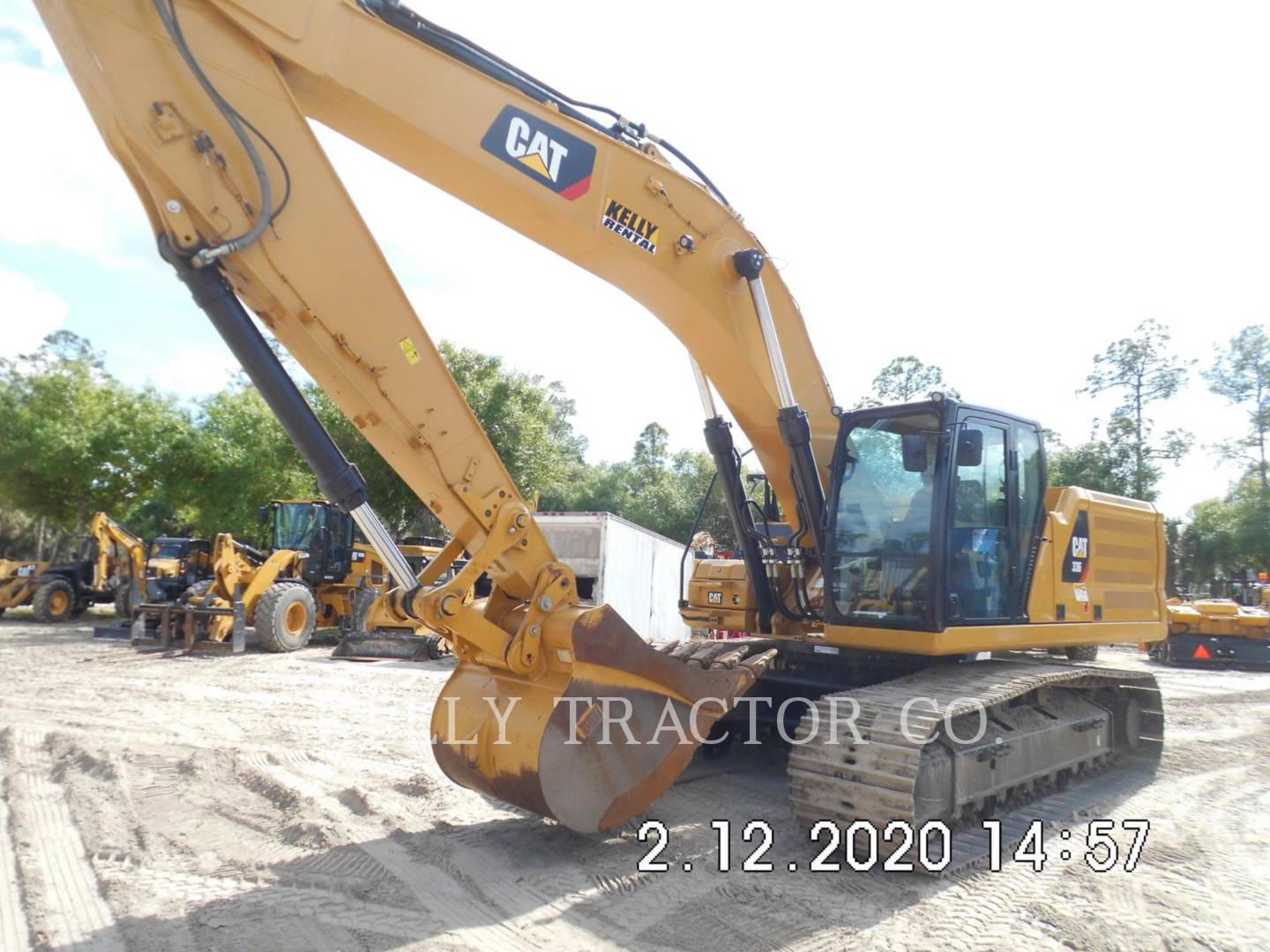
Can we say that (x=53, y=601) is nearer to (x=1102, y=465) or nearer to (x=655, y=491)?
(x=655, y=491)

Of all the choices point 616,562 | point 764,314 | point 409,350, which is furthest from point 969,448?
point 616,562

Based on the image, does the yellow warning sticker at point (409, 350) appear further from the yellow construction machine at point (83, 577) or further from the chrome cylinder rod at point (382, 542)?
the yellow construction machine at point (83, 577)

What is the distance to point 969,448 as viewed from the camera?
5832mm

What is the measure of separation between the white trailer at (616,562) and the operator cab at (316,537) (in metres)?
4.29

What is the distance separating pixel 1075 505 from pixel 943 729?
2535 millimetres

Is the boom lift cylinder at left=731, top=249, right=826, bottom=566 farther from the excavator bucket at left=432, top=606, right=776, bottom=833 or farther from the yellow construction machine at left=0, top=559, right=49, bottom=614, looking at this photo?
the yellow construction machine at left=0, top=559, right=49, bottom=614

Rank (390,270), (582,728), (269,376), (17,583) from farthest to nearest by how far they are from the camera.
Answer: (17,583) → (582,728) → (390,270) → (269,376)

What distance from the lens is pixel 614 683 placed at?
482 cm

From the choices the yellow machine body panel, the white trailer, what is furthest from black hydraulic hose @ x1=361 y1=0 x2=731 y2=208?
the white trailer

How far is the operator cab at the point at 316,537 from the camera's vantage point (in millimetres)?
17609

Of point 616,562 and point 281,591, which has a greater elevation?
point 616,562

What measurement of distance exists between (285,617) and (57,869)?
11.1m

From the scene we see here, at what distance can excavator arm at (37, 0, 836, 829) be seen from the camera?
12.8 ft

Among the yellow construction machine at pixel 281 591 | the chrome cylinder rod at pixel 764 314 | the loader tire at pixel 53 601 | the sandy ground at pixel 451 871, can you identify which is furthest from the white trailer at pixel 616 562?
the loader tire at pixel 53 601
